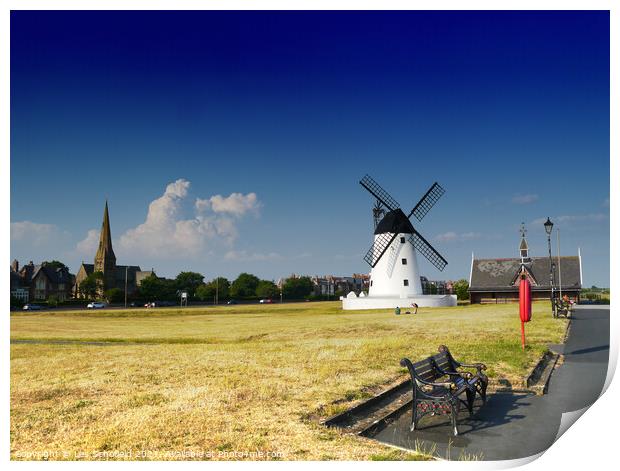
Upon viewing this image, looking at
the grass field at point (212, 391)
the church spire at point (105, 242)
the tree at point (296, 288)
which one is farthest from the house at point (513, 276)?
the church spire at point (105, 242)

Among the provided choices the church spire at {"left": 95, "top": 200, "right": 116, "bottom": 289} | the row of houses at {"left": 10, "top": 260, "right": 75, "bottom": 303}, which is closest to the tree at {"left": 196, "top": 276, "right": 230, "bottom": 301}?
the row of houses at {"left": 10, "top": 260, "right": 75, "bottom": 303}

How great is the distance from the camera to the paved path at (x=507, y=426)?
25.0 ft

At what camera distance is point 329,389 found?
11.1m

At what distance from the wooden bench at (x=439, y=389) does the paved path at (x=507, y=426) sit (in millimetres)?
242

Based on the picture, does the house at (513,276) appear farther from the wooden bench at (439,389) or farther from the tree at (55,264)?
the tree at (55,264)

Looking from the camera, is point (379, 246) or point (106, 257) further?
point (106, 257)

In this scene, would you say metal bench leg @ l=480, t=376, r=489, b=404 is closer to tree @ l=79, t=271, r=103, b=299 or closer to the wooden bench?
the wooden bench

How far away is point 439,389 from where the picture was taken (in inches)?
352

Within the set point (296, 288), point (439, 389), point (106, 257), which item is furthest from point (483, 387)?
point (106, 257)

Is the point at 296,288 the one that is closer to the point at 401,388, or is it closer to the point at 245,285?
the point at 245,285

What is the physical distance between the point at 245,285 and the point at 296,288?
44.9 feet

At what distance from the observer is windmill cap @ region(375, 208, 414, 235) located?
54719 mm

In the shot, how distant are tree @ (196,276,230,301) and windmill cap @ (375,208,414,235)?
48515mm
